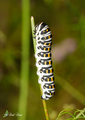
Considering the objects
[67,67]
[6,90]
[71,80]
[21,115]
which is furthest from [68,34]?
A: [21,115]

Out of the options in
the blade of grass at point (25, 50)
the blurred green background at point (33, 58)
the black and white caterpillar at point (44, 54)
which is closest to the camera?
the black and white caterpillar at point (44, 54)

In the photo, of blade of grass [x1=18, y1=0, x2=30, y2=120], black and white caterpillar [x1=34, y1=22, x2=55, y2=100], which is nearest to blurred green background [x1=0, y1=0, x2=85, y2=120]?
blade of grass [x1=18, y1=0, x2=30, y2=120]

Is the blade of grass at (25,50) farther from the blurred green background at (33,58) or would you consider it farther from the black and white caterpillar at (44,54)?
the blurred green background at (33,58)

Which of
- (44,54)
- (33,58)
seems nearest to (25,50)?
(44,54)

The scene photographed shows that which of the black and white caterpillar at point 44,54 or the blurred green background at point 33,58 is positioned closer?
the black and white caterpillar at point 44,54

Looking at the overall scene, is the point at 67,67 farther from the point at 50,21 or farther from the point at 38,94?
the point at 50,21

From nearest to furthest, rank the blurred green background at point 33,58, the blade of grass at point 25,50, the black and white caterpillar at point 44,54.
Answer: the black and white caterpillar at point 44,54, the blade of grass at point 25,50, the blurred green background at point 33,58

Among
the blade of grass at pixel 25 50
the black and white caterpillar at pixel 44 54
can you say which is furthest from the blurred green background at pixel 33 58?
the black and white caterpillar at pixel 44 54

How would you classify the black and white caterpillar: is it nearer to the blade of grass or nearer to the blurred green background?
the blade of grass
